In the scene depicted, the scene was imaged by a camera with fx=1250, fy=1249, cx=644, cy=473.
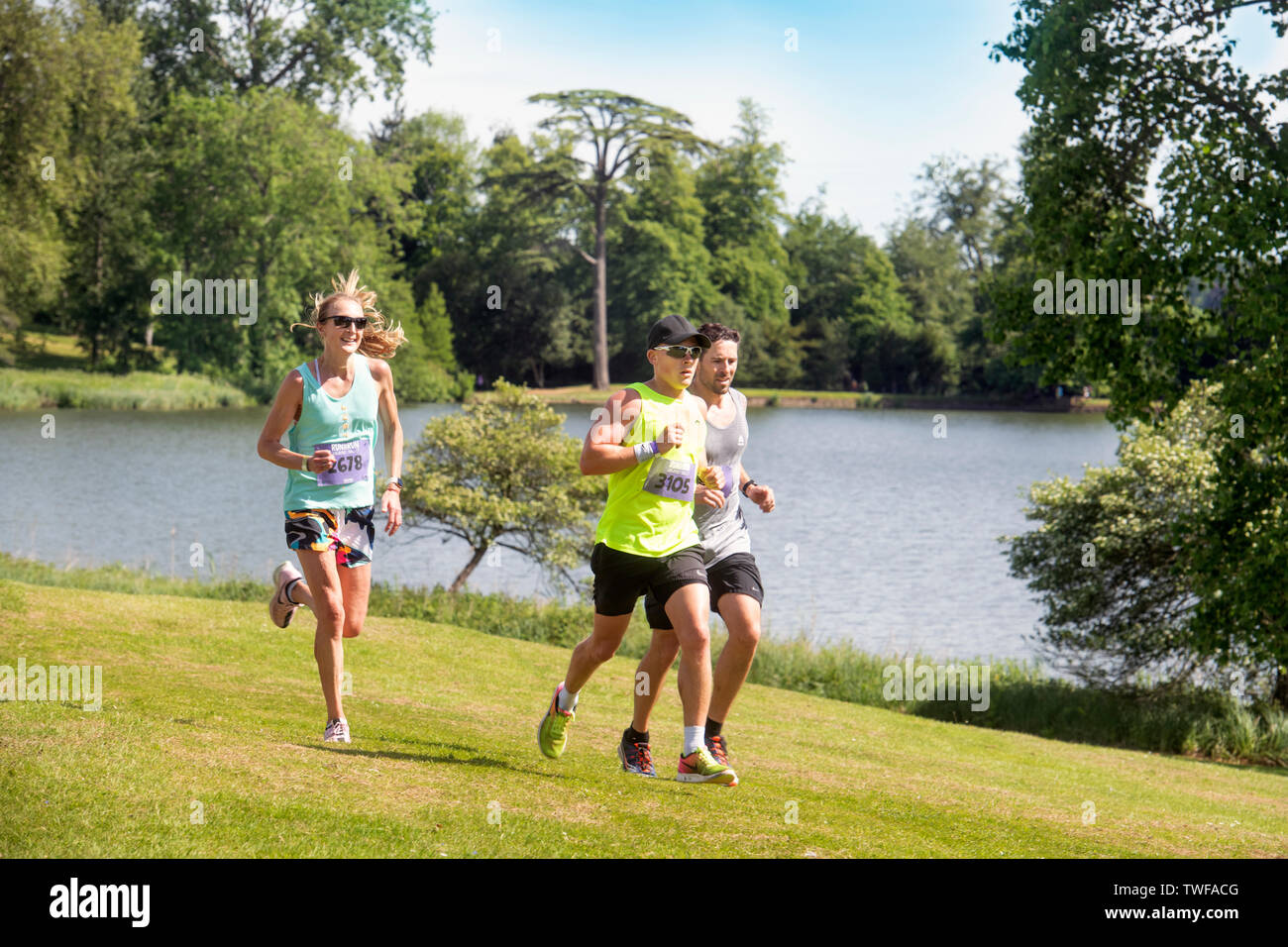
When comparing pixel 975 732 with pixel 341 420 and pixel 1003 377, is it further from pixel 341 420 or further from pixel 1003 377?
pixel 1003 377

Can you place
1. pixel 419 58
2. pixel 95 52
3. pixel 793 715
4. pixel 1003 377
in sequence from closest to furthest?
1. pixel 793 715
2. pixel 95 52
3. pixel 419 58
4. pixel 1003 377

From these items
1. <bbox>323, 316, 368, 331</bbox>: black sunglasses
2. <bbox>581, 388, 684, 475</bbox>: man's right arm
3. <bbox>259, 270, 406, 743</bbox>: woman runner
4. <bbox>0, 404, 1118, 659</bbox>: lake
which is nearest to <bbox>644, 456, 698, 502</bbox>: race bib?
<bbox>581, 388, 684, 475</bbox>: man's right arm

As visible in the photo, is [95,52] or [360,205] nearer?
[95,52]

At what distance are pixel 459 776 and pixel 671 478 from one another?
6.89 ft

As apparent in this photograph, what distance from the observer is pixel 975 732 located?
14.8 meters

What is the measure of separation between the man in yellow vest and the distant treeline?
4474cm

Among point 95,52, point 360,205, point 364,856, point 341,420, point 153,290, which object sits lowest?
point 364,856

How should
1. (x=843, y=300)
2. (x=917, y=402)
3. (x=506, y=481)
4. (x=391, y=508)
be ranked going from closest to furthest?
(x=391, y=508) < (x=506, y=481) < (x=917, y=402) < (x=843, y=300)

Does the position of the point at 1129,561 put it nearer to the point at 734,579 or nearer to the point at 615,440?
the point at 734,579

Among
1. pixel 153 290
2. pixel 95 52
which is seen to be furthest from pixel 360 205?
pixel 95 52

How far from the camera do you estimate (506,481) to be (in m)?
20.8

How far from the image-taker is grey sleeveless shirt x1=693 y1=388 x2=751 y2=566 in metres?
7.94

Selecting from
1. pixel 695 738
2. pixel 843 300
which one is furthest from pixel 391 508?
pixel 843 300

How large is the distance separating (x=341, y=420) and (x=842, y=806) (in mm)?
3845
